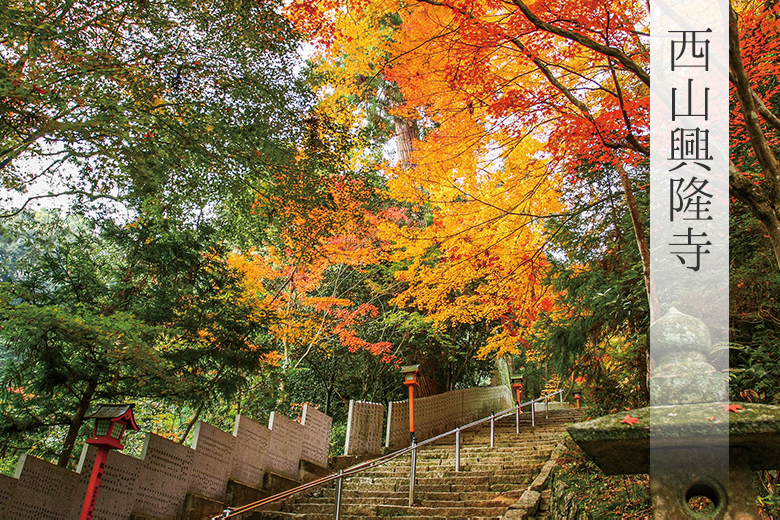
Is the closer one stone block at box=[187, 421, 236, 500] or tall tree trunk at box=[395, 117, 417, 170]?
stone block at box=[187, 421, 236, 500]

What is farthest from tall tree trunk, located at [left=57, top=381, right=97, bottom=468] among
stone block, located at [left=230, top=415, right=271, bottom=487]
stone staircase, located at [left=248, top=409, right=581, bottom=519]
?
stone staircase, located at [left=248, top=409, right=581, bottom=519]

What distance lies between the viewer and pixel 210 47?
21.5 ft

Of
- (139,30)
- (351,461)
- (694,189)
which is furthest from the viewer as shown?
(351,461)

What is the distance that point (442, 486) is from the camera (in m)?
7.75

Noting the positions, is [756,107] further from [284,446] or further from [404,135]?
[404,135]

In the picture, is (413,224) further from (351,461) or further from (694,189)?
(694,189)

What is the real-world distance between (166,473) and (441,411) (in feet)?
27.5

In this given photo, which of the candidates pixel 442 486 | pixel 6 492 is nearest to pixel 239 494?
pixel 442 486

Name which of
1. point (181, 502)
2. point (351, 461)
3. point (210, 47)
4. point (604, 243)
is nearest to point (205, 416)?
point (351, 461)

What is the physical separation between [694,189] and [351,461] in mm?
8277

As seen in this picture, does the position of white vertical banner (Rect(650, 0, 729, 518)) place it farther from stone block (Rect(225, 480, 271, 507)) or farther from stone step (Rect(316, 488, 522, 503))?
stone block (Rect(225, 480, 271, 507))

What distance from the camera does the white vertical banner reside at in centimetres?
275

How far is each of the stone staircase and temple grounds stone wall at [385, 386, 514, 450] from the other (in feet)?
3.54

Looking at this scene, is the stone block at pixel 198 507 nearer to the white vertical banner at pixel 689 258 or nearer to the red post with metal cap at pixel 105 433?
the red post with metal cap at pixel 105 433
